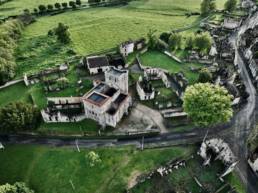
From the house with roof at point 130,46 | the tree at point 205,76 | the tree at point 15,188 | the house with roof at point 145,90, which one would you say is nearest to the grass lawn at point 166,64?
the tree at point 205,76

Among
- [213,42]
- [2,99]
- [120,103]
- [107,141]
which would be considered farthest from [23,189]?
[213,42]

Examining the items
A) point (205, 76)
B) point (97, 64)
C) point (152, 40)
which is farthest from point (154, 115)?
point (152, 40)

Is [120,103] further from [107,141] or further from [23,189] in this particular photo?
[23,189]

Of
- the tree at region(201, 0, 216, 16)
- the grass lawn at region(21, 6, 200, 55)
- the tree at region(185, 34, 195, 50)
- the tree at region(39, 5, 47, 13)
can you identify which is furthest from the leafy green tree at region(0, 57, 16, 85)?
the tree at region(201, 0, 216, 16)

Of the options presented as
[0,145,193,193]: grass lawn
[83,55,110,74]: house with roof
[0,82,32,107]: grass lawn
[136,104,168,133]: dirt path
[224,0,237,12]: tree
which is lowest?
[0,145,193,193]: grass lawn

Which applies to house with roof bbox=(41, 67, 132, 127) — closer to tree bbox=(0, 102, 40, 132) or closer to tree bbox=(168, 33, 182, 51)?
tree bbox=(0, 102, 40, 132)

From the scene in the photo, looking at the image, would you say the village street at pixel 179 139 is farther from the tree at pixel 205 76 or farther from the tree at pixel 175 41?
the tree at pixel 175 41
